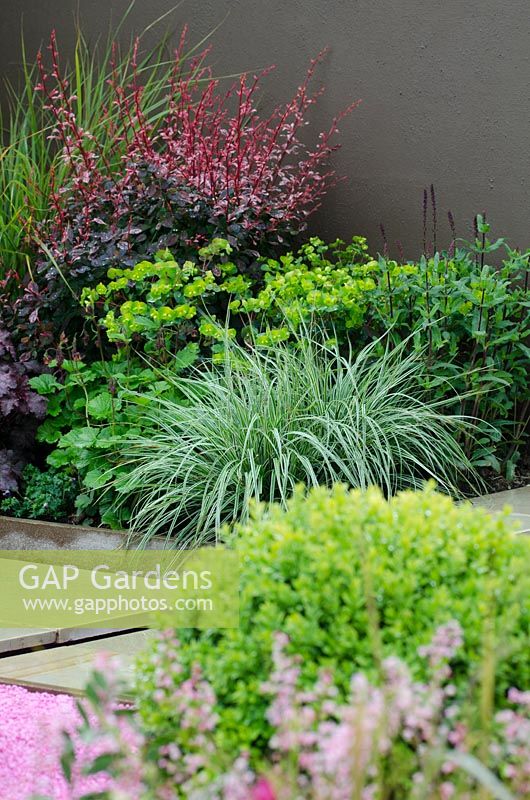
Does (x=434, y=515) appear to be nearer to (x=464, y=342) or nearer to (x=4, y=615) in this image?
(x=4, y=615)

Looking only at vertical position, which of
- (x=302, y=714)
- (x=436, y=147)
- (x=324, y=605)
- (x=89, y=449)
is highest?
(x=436, y=147)

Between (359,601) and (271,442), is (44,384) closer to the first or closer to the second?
(271,442)

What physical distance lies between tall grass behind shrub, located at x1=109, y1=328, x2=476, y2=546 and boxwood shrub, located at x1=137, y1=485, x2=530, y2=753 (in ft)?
4.93

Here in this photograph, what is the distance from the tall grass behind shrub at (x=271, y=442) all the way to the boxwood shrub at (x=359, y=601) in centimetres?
150

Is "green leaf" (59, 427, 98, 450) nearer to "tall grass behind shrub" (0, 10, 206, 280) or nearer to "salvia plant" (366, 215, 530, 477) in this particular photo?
"tall grass behind shrub" (0, 10, 206, 280)

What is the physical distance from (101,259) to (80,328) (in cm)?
47

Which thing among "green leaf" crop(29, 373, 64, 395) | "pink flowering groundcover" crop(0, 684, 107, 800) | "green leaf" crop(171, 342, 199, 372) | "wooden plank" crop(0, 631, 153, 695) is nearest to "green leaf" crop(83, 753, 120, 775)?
"pink flowering groundcover" crop(0, 684, 107, 800)

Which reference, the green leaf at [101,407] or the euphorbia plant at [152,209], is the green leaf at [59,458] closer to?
the green leaf at [101,407]

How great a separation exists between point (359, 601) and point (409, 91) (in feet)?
13.2

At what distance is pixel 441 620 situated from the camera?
4.91 feet

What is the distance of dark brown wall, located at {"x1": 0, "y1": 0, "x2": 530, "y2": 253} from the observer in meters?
4.63

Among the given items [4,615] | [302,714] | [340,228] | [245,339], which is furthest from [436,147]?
[302,714]

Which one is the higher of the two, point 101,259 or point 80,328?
point 101,259

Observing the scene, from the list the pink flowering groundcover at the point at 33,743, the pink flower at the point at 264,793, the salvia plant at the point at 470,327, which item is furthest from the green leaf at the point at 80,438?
the pink flower at the point at 264,793
